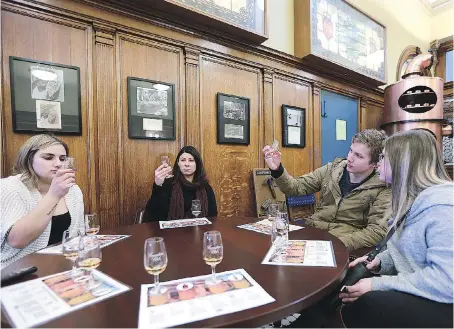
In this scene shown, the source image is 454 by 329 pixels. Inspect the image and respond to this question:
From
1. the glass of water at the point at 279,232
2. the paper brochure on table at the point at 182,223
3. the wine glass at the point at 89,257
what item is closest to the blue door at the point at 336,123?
the paper brochure on table at the point at 182,223

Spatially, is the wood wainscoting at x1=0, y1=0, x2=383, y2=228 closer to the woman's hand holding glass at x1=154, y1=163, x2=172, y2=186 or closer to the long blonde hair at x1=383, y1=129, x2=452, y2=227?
the woman's hand holding glass at x1=154, y1=163, x2=172, y2=186

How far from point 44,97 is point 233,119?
5.69 ft

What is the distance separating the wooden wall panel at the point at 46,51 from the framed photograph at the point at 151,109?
1.17 ft

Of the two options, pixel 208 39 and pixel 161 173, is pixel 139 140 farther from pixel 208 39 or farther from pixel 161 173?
pixel 208 39

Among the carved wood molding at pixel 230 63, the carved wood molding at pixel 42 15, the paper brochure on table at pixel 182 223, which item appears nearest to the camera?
the paper brochure on table at pixel 182 223

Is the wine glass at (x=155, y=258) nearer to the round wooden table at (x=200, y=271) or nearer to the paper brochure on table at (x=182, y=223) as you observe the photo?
the round wooden table at (x=200, y=271)

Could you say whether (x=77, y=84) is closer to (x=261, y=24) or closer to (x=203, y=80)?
(x=203, y=80)

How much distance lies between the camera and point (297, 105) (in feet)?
12.0

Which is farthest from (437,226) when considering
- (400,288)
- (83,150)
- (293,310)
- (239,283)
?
(83,150)

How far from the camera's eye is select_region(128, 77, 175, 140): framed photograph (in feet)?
7.75

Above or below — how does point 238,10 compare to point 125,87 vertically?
above

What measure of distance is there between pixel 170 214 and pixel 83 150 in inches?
32.8

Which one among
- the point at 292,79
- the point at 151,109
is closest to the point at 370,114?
the point at 292,79

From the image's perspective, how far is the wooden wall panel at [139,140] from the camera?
7.62 ft
